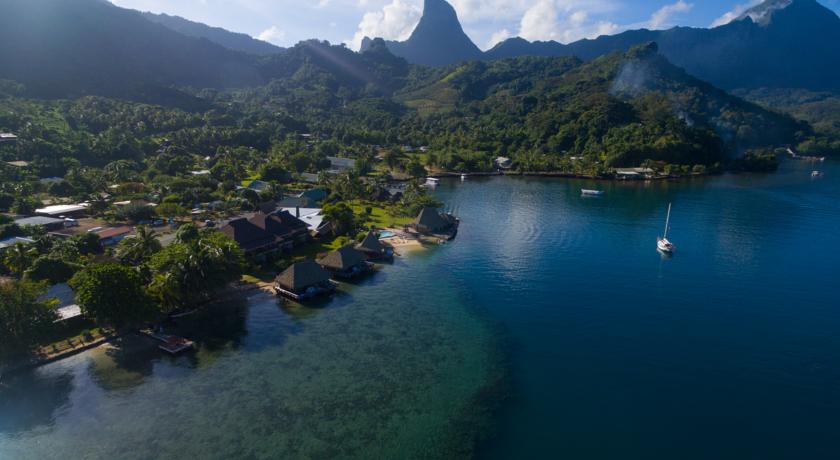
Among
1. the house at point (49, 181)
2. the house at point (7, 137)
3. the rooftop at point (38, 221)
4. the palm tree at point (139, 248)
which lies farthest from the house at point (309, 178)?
the house at point (7, 137)

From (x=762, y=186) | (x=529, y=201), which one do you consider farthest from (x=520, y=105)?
(x=529, y=201)

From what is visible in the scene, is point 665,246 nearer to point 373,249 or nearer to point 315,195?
point 373,249

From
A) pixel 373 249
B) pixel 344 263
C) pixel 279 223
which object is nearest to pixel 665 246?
pixel 373 249

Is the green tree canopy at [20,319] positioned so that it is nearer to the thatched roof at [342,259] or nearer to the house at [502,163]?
the thatched roof at [342,259]

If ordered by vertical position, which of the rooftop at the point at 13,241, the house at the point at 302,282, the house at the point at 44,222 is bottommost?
the house at the point at 302,282

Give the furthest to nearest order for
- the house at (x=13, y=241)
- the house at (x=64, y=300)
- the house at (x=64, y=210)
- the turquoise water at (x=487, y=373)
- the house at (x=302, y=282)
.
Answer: the house at (x=64, y=210), the house at (x=13, y=241), the house at (x=302, y=282), the house at (x=64, y=300), the turquoise water at (x=487, y=373)

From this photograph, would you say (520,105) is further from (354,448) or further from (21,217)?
(354,448)

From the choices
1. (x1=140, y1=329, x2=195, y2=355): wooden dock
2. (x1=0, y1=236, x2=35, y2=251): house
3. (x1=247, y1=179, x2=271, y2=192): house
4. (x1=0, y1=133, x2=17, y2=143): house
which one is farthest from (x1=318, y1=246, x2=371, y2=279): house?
(x1=0, y1=133, x2=17, y2=143): house
